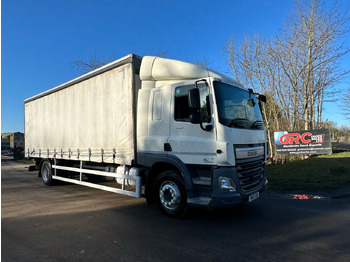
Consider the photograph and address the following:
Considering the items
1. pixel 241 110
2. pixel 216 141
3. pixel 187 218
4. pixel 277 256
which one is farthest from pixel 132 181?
pixel 277 256

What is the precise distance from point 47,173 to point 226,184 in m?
7.30

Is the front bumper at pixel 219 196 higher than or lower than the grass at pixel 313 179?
higher

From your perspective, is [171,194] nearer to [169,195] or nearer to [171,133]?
[169,195]

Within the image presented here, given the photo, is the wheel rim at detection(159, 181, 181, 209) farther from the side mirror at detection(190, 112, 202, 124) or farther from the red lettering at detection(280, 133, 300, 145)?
the red lettering at detection(280, 133, 300, 145)

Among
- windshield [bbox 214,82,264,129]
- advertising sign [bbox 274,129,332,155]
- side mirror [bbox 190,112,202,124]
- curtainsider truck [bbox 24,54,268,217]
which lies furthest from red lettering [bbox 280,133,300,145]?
side mirror [bbox 190,112,202,124]

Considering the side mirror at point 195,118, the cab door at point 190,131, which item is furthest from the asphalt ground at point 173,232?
the side mirror at point 195,118

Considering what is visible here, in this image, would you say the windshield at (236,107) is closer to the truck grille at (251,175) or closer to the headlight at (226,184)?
the truck grille at (251,175)

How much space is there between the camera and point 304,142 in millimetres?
13266

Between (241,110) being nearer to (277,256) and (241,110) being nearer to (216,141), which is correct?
(216,141)

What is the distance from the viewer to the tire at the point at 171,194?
454 cm

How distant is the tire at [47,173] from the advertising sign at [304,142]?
1176cm

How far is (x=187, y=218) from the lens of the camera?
4641mm

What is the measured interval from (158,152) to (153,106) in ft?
3.32

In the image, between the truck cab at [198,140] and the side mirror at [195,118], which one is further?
the side mirror at [195,118]
